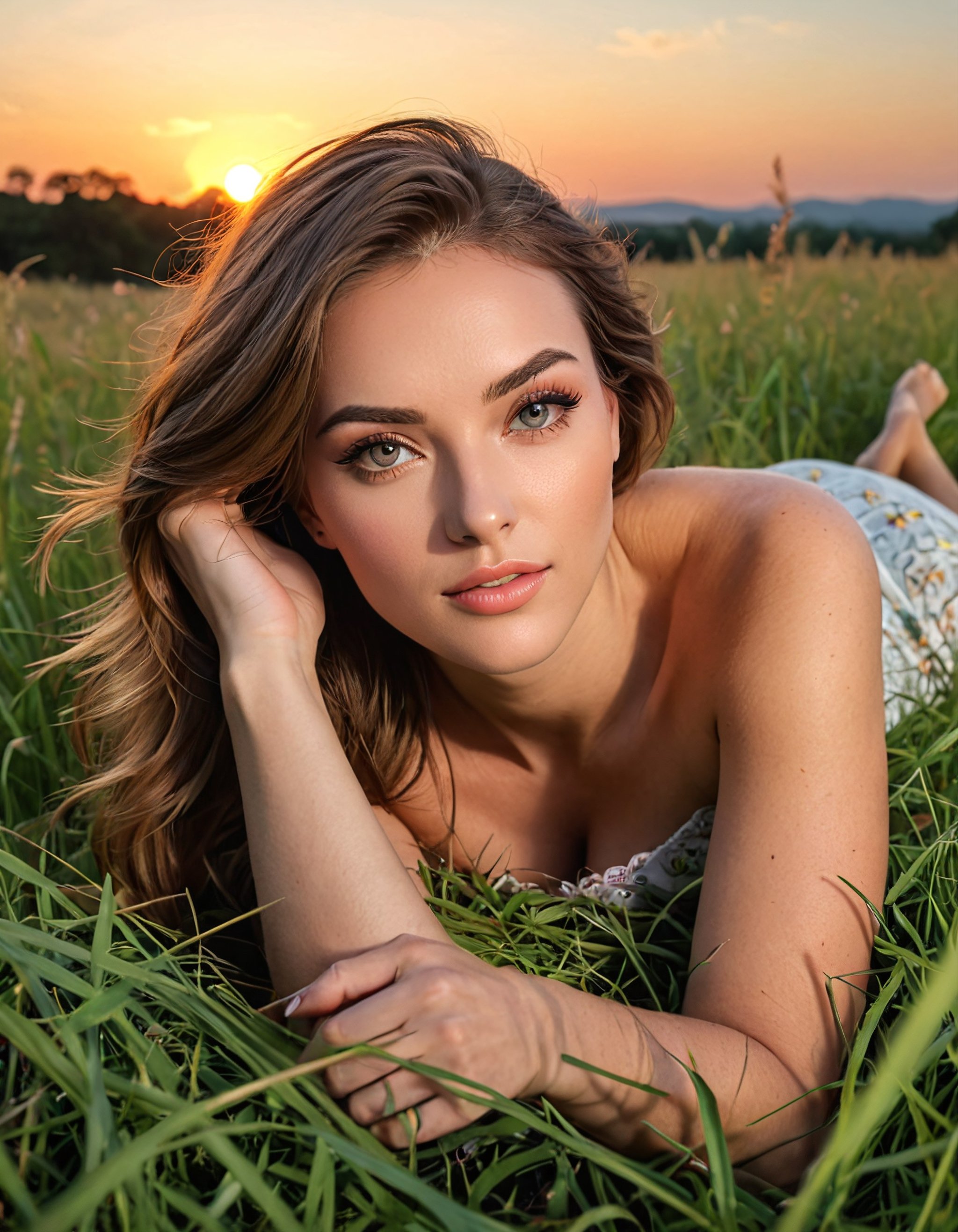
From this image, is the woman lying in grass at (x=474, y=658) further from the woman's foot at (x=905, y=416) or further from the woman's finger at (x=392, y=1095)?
the woman's foot at (x=905, y=416)

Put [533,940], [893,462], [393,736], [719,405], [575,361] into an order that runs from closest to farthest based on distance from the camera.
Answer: [575,361] < [533,940] < [393,736] < [893,462] < [719,405]

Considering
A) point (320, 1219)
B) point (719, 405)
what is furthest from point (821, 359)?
point (320, 1219)

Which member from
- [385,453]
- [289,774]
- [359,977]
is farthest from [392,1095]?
[385,453]

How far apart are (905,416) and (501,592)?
2.88 m

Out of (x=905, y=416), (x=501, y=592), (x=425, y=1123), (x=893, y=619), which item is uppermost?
(x=501, y=592)

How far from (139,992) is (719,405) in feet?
11.1

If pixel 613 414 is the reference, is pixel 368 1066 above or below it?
below

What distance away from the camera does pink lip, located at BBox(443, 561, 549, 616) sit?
1680 mm

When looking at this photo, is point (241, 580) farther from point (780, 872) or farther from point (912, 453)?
point (912, 453)

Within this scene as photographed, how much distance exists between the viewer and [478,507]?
1.59 metres

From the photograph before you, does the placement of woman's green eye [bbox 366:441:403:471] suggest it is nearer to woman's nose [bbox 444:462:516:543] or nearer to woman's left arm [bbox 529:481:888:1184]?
woman's nose [bbox 444:462:516:543]

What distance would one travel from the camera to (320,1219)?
1.12m

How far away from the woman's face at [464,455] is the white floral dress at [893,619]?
1.88ft

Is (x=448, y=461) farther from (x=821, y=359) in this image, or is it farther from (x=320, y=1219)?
(x=821, y=359)
